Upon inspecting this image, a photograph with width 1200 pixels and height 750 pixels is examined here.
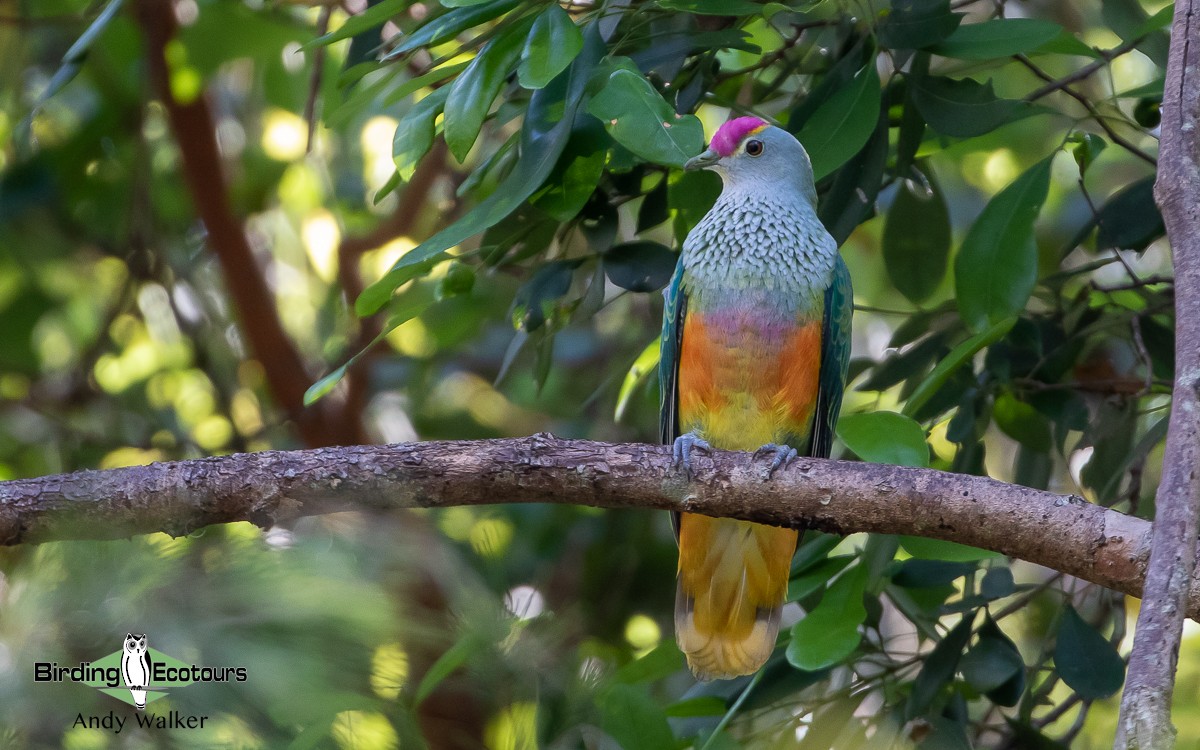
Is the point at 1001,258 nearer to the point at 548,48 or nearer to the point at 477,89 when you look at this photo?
the point at 548,48

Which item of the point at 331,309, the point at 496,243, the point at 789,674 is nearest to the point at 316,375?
the point at 331,309

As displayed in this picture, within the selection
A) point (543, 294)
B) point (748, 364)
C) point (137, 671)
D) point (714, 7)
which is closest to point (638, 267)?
point (543, 294)

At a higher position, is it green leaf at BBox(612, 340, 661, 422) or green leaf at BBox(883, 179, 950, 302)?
green leaf at BBox(883, 179, 950, 302)

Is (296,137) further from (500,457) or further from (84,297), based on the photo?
(500,457)

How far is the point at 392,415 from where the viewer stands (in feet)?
18.7

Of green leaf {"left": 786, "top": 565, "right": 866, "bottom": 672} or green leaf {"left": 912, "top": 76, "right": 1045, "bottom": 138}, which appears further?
green leaf {"left": 912, "top": 76, "right": 1045, "bottom": 138}

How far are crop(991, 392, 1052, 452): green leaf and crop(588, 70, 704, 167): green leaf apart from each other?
143 centimetres

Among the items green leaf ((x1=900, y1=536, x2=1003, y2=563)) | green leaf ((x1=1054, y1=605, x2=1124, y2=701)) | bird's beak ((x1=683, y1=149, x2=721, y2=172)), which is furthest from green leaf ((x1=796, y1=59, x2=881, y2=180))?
green leaf ((x1=1054, y1=605, x2=1124, y2=701))

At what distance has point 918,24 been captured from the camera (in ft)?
9.41

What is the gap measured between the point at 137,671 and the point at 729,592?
2207 mm

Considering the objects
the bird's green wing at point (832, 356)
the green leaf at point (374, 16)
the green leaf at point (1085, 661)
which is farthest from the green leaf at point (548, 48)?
the green leaf at point (1085, 661)

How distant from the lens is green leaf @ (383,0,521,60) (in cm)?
264

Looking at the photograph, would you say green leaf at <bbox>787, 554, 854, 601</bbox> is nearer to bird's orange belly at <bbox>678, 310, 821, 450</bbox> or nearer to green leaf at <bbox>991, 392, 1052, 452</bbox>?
bird's orange belly at <bbox>678, 310, 821, 450</bbox>

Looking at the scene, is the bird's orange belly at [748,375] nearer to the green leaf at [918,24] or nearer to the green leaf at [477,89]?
the green leaf at [918,24]
